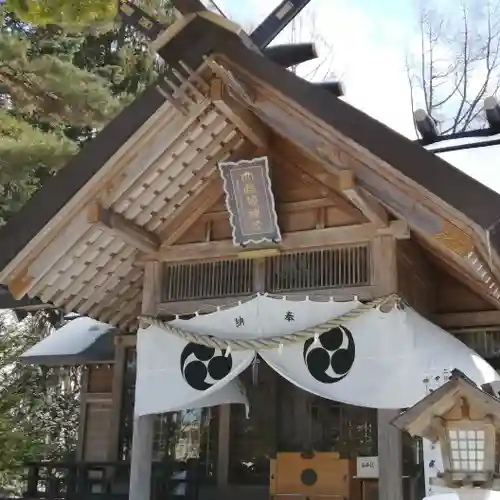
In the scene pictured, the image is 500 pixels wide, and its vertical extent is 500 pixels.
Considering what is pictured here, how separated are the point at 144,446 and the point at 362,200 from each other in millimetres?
3137

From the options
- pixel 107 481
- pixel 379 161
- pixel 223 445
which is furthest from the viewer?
pixel 107 481

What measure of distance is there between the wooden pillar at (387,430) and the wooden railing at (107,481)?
9.28 ft

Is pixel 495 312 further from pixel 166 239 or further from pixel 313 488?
pixel 166 239

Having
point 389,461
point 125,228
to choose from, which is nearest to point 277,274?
point 125,228

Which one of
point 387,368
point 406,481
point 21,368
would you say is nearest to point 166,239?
point 387,368

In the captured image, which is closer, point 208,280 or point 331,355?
point 331,355

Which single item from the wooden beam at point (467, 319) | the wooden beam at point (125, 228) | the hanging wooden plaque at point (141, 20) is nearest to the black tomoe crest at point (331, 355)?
the wooden beam at point (467, 319)

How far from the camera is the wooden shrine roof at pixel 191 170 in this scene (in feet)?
17.1

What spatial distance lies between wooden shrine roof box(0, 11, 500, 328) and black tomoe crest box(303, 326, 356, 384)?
117cm

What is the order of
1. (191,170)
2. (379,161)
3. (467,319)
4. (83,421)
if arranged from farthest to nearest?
(83,421), (467,319), (191,170), (379,161)

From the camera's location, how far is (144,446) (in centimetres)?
659

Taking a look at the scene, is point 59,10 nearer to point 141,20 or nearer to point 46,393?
point 141,20

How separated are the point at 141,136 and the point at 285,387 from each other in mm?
3514

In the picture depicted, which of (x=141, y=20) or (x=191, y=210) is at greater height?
(x=141, y=20)
